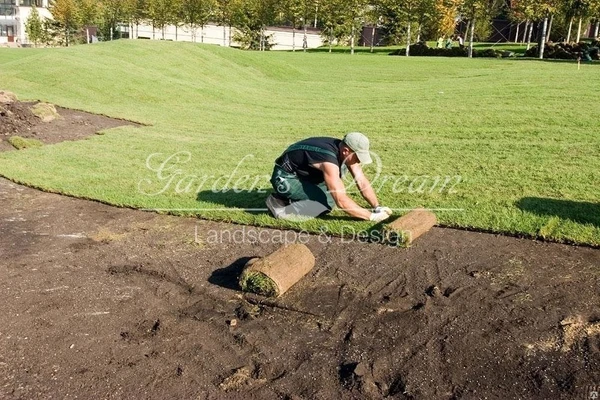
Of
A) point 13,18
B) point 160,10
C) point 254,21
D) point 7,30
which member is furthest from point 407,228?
point 7,30

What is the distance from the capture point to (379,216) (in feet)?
23.8

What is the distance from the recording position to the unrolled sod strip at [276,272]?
17.7 feet

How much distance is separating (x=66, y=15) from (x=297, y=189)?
68777 millimetres

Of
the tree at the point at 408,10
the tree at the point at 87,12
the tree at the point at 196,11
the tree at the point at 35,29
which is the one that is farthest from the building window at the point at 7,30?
the tree at the point at 408,10

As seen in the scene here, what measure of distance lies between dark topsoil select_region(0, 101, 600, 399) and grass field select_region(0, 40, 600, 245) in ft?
3.58

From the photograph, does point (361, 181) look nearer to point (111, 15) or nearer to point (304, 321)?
point (304, 321)

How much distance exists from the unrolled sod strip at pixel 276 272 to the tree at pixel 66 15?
6966 centimetres

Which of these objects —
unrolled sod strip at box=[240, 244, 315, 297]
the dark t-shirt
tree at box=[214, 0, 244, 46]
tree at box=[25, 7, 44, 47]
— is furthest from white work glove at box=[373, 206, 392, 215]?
tree at box=[25, 7, 44, 47]

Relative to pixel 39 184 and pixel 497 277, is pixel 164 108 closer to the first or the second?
pixel 39 184

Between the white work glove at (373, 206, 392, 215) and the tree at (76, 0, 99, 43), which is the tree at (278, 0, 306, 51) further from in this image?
the white work glove at (373, 206, 392, 215)

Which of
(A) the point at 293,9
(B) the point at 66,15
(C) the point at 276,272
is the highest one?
(A) the point at 293,9

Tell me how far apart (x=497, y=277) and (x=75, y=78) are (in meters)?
21.7

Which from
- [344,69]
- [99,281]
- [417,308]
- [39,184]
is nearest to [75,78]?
[39,184]

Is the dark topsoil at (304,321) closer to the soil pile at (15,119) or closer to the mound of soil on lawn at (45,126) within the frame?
the mound of soil on lawn at (45,126)
